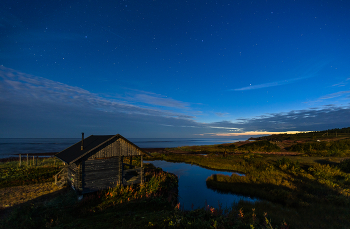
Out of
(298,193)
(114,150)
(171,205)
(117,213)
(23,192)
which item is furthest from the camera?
(298,193)

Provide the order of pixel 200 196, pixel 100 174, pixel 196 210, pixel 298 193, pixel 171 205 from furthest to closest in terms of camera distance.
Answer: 1. pixel 200 196
2. pixel 298 193
3. pixel 100 174
4. pixel 171 205
5. pixel 196 210

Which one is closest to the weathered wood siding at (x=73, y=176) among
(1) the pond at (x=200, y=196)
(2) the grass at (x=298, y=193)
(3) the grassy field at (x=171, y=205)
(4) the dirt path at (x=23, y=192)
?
(3) the grassy field at (x=171, y=205)

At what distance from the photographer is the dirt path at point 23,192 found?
12461 mm

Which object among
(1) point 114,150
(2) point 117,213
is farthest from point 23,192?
(2) point 117,213

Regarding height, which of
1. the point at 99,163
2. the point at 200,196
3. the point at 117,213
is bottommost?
the point at 200,196

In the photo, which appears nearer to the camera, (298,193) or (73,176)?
(73,176)

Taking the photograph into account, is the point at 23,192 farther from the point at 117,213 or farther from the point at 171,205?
the point at 171,205

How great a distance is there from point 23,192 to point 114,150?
8.94 m

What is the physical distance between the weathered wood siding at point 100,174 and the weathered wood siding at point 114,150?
52 cm

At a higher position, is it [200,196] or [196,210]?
[196,210]

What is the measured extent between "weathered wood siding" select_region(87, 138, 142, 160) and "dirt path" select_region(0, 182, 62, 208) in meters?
5.81

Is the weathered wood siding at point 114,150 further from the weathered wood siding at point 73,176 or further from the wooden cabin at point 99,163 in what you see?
the weathered wood siding at point 73,176

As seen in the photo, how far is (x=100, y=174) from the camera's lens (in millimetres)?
14148

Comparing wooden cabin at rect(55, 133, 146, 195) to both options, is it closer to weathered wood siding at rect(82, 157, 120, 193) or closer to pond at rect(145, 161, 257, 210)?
weathered wood siding at rect(82, 157, 120, 193)
